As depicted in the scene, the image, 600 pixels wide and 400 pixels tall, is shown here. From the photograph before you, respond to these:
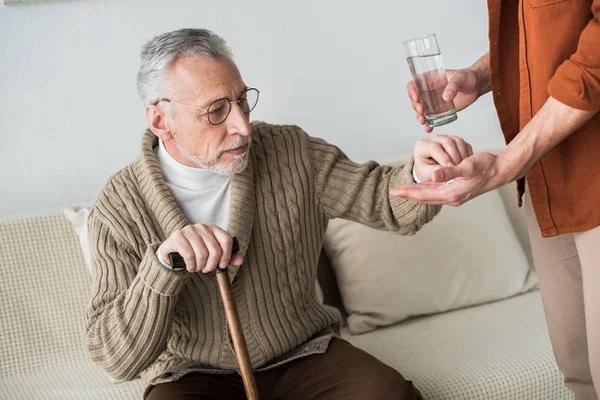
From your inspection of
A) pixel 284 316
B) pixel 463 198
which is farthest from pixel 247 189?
pixel 463 198

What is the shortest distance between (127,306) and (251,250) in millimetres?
370

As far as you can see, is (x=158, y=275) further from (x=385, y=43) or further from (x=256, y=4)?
(x=385, y=43)

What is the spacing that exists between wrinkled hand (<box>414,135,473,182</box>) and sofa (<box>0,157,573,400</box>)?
2.23 ft

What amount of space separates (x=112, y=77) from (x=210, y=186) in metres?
0.82

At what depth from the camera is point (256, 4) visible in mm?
2795

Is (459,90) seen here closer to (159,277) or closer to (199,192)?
(199,192)

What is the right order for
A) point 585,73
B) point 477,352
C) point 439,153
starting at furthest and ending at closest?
point 477,352, point 439,153, point 585,73

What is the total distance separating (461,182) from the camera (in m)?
1.56

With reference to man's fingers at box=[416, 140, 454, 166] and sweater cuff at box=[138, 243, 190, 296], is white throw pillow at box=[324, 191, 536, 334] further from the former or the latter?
sweater cuff at box=[138, 243, 190, 296]

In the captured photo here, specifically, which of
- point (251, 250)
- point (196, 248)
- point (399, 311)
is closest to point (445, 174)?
point (196, 248)

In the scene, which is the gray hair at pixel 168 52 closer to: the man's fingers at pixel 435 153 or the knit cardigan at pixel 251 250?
the knit cardigan at pixel 251 250

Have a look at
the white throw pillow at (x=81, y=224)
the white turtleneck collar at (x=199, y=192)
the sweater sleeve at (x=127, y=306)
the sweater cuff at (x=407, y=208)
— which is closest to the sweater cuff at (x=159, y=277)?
the sweater sleeve at (x=127, y=306)

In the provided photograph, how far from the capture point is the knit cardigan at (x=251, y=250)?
1874mm

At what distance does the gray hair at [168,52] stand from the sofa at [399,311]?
0.69m
